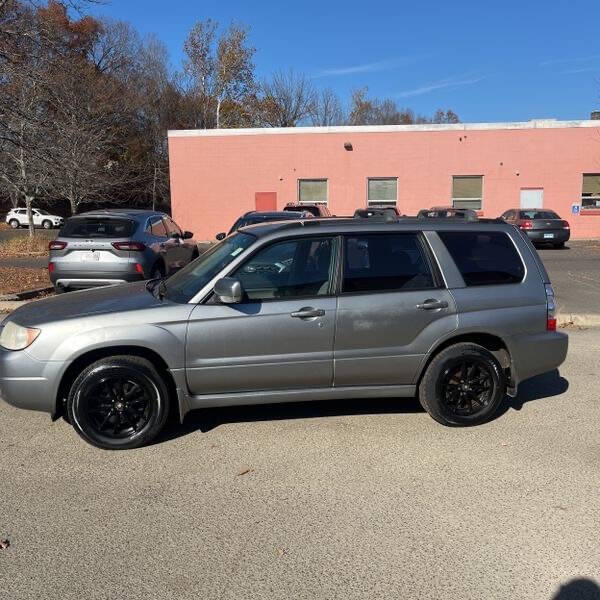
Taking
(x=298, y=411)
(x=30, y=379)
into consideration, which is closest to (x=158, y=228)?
(x=298, y=411)

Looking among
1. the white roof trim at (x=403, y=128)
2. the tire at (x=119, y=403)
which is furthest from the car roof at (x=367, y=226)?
the white roof trim at (x=403, y=128)

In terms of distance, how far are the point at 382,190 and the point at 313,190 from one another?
3.15 meters

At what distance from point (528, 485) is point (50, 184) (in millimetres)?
21798

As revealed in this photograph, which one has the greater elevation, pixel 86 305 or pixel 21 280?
pixel 86 305

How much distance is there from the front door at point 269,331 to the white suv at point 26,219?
39010mm

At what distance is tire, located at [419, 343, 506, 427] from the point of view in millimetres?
4570

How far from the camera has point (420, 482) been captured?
371 centimetres

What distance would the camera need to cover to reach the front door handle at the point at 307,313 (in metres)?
4.29

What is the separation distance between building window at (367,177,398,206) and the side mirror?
75.2ft

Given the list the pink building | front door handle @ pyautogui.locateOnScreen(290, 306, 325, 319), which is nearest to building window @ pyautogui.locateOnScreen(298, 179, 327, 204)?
the pink building

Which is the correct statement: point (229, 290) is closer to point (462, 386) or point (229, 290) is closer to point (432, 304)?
point (432, 304)

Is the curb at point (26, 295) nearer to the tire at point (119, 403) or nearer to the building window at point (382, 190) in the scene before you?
the tire at point (119, 403)

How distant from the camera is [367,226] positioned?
4676 mm

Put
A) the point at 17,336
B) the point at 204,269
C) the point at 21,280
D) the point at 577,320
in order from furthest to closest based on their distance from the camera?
the point at 21,280 < the point at 577,320 < the point at 204,269 < the point at 17,336
